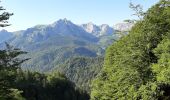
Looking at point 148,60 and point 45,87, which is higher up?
point 148,60

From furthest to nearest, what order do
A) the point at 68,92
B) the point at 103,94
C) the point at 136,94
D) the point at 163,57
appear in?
the point at 68,92 < the point at 103,94 < the point at 136,94 < the point at 163,57

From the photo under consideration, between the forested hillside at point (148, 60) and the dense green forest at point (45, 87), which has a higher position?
the forested hillside at point (148, 60)

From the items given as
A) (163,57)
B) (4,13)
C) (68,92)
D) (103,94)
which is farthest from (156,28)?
(68,92)

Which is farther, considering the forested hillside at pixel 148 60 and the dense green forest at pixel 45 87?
the dense green forest at pixel 45 87

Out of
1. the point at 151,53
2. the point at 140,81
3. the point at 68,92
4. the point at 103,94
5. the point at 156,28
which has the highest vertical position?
the point at 156,28

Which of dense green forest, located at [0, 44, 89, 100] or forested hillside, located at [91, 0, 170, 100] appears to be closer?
forested hillside, located at [91, 0, 170, 100]

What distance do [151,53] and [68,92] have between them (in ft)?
418

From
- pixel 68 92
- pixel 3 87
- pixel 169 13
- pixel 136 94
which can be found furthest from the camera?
pixel 68 92

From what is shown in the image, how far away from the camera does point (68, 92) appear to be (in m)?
167

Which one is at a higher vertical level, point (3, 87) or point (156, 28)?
point (156, 28)

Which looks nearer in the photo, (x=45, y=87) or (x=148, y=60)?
(x=148, y=60)

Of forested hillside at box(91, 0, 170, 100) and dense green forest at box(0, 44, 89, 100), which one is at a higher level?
forested hillside at box(91, 0, 170, 100)

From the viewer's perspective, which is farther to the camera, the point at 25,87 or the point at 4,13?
the point at 25,87

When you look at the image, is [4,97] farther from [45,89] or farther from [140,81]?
[45,89]
